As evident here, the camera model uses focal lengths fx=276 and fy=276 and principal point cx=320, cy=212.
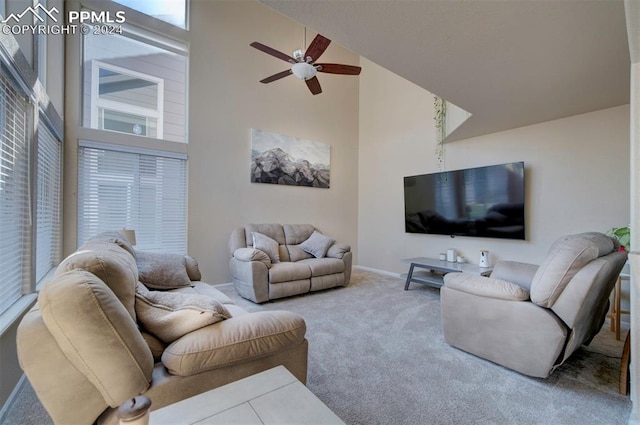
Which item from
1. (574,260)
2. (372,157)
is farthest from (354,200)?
(574,260)

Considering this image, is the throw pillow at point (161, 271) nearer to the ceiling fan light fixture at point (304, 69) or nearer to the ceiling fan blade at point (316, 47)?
the ceiling fan light fixture at point (304, 69)

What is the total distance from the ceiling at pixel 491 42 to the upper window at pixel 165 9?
323cm

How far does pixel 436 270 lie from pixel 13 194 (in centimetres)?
422

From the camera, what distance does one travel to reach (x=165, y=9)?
12.3ft

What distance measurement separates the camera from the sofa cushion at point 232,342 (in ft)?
3.66

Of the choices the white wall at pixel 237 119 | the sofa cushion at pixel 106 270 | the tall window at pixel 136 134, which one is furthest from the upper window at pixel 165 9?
the sofa cushion at pixel 106 270

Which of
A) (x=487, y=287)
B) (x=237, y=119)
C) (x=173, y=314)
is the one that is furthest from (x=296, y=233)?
(x=173, y=314)

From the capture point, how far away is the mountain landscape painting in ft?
14.6

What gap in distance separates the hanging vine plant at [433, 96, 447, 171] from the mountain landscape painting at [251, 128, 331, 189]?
193cm

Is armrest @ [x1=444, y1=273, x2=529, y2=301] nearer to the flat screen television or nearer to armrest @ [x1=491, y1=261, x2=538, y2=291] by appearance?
armrest @ [x1=491, y1=261, x2=538, y2=291]

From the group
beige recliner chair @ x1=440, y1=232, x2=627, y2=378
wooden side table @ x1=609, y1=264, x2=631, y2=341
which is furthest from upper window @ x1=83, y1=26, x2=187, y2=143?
wooden side table @ x1=609, y1=264, x2=631, y2=341

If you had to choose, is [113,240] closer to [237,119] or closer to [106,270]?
[106,270]

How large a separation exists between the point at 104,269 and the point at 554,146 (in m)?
4.39

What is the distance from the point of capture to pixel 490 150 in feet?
12.6
